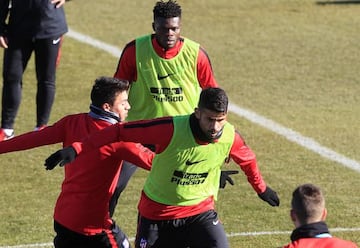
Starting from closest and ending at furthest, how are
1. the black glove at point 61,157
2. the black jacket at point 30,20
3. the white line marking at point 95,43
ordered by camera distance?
the black glove at point 61,157
the black jacket at point 30,20
the white line marking at point 95,43

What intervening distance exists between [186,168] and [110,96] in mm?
774

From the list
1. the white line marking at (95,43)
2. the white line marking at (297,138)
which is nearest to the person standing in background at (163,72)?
the white line marking at (297,138)

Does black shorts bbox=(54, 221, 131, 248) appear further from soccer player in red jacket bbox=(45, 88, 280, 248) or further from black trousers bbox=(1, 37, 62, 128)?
black trousers bbox=(1, 37, 62, 128)

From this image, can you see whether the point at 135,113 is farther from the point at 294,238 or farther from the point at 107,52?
the point at 107,52

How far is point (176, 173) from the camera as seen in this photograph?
8.54 m

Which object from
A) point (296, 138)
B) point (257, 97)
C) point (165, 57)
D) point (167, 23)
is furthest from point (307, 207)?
point (257, 97)

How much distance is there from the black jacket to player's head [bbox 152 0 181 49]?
3.69m

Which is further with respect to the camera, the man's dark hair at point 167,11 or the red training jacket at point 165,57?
the red training jacket at point 165,57

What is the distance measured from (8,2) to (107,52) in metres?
5.42

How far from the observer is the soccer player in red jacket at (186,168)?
8.22 m

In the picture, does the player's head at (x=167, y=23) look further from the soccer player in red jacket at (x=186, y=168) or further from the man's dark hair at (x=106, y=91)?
the soccer player in red jacket at (x=186, y=168)

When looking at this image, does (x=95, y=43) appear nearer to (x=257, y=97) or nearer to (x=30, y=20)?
(x=257, y=97)

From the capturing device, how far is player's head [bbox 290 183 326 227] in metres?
6.55

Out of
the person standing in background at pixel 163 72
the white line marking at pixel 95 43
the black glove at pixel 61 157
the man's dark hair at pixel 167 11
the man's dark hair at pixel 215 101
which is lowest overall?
the white line marking at pixel 95 43
